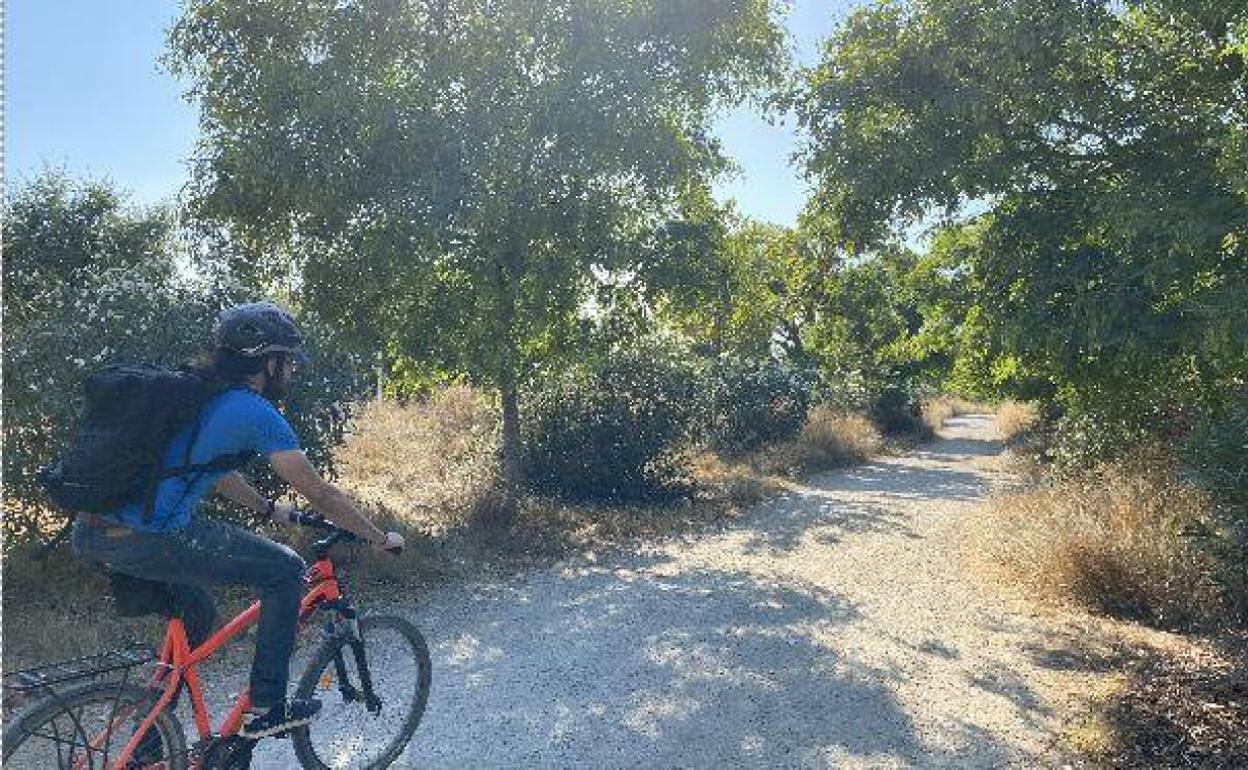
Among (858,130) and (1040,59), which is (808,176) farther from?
(1040,59)

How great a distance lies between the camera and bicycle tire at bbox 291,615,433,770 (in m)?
4.05

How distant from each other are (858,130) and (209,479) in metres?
5.61

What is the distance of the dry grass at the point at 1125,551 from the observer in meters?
6.53

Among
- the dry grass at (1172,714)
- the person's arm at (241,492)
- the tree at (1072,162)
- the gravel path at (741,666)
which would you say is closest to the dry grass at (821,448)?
the gravel path at (741,666)

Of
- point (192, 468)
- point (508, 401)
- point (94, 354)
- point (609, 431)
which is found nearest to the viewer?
point (192, 468)

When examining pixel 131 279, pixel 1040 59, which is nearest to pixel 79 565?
pixel 131 279

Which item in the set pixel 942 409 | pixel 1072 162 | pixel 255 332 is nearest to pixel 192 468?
pixel 255 332

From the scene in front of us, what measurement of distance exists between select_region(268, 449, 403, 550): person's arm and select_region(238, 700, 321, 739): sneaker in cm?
79

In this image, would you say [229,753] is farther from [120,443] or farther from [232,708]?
[120,443]

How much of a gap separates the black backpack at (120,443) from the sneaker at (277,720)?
3.34 feet

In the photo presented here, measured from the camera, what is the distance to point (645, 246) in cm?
983

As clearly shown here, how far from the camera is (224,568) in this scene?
3412mm

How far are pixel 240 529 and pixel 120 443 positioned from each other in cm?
62

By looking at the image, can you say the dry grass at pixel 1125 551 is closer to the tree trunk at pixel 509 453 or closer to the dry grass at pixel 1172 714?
the dry grass at pixel 1172 714
